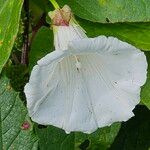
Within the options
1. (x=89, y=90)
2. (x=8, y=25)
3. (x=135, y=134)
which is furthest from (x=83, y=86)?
(x=135, y=134)

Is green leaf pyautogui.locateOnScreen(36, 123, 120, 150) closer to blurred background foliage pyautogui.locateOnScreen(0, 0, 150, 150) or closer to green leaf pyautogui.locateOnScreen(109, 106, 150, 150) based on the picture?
blurred background foliage pyautogui.locateOnScreen(0, 0, 150, 150)

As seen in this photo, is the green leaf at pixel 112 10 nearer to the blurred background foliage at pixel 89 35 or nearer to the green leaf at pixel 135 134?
the blurred background foliage at pixel 89 35

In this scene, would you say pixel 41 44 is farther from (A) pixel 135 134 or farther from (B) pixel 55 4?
Result: (A) pixel 135 134

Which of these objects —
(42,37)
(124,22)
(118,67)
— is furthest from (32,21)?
(118,67)

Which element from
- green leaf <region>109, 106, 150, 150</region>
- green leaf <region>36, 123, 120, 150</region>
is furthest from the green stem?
green leaf <region>109, 106, 150, 150</region>

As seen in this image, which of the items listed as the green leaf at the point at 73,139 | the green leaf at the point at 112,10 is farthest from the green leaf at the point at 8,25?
the green leaf at the point at 73,139

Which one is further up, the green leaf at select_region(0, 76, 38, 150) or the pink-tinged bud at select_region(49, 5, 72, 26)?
the pink-tinged bud at select_region(49, 5, 72, 26)
